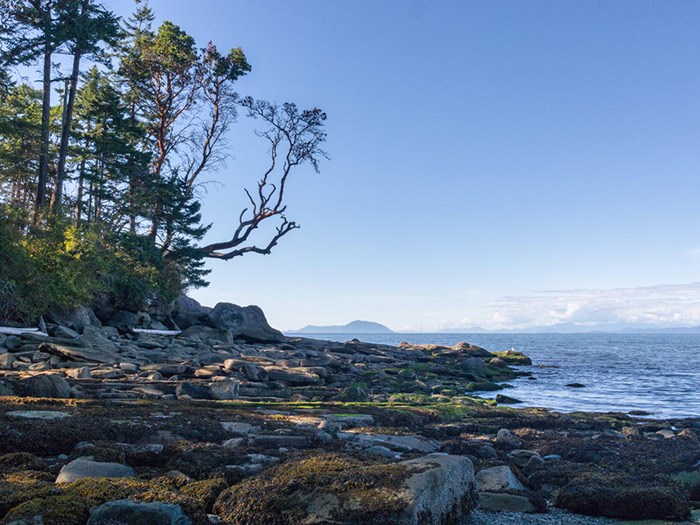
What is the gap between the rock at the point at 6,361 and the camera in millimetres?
14184

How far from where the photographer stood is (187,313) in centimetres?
3791

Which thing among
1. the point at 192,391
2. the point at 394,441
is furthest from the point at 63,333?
the point at 394,441

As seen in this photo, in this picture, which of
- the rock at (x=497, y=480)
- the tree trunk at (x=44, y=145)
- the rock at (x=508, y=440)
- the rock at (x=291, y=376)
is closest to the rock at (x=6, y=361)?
the rock at (x=291, y=376)

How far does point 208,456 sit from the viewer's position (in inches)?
244

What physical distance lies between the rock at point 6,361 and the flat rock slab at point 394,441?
32.0ft

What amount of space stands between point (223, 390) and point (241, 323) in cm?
2198

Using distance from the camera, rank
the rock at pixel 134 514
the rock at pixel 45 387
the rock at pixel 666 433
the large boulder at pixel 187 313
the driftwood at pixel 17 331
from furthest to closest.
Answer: the large boulder at pixel 187 313 < the driftwood at pixel 17 331 < the rock at pixel 666 433 < the rock at pixel 45 387 < the rock at pixel 134 514

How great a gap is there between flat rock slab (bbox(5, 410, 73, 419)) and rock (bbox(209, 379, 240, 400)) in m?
4.92

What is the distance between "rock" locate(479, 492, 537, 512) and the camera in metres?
5.68

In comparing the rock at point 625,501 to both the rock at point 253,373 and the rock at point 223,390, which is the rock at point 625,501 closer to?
the rock at point 223,390

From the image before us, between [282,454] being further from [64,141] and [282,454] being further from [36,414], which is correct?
[64,141]

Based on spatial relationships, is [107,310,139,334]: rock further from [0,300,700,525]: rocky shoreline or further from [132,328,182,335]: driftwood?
[0,300,700,525]: rocky shoreline

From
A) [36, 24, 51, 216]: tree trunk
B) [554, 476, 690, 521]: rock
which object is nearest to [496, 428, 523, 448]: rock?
[554, 476, 690, 521]: rock

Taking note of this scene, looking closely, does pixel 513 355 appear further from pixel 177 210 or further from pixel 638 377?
pixel 177 210
